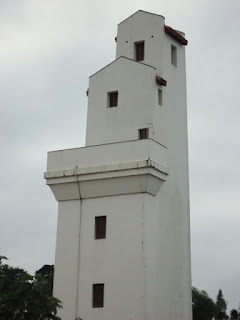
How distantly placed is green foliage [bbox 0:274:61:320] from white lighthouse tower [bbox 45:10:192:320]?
21.5 ft

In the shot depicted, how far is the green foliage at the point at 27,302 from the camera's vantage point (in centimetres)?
2416

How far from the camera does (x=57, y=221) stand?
33.9 meters

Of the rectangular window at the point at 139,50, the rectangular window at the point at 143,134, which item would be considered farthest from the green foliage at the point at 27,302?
the rectangular window at the point at 139,50

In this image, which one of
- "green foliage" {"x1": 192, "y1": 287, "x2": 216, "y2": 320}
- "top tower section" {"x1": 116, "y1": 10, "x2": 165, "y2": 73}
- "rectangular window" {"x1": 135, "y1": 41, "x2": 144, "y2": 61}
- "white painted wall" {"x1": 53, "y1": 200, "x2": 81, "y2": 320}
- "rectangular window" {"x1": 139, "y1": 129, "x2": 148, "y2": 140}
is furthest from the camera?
"green foliage" {"x1": 192, "y1": 287, "x2": 216, "y2": 320}

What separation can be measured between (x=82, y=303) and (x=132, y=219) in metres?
4.58

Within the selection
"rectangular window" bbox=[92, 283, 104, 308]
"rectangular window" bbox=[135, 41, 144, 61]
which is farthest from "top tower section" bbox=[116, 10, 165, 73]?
"rectangular window" bbox=[92, 283, 104, 308]

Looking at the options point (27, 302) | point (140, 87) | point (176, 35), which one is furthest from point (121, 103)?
point (27, 302)

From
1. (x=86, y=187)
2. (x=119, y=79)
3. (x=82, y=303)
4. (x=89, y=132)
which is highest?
(x=119, y=79)

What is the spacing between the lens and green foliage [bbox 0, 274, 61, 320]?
24156 millimetres

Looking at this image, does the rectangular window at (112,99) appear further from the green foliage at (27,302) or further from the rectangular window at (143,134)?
the green foliage at (27,302)

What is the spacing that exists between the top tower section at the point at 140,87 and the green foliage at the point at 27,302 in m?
11.5

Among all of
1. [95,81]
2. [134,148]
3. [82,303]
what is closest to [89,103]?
[95,81]

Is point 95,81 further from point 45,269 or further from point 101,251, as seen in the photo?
point 45,269

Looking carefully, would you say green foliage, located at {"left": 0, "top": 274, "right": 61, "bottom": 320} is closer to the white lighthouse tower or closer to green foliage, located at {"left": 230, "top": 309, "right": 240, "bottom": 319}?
the white lighthouse tower
